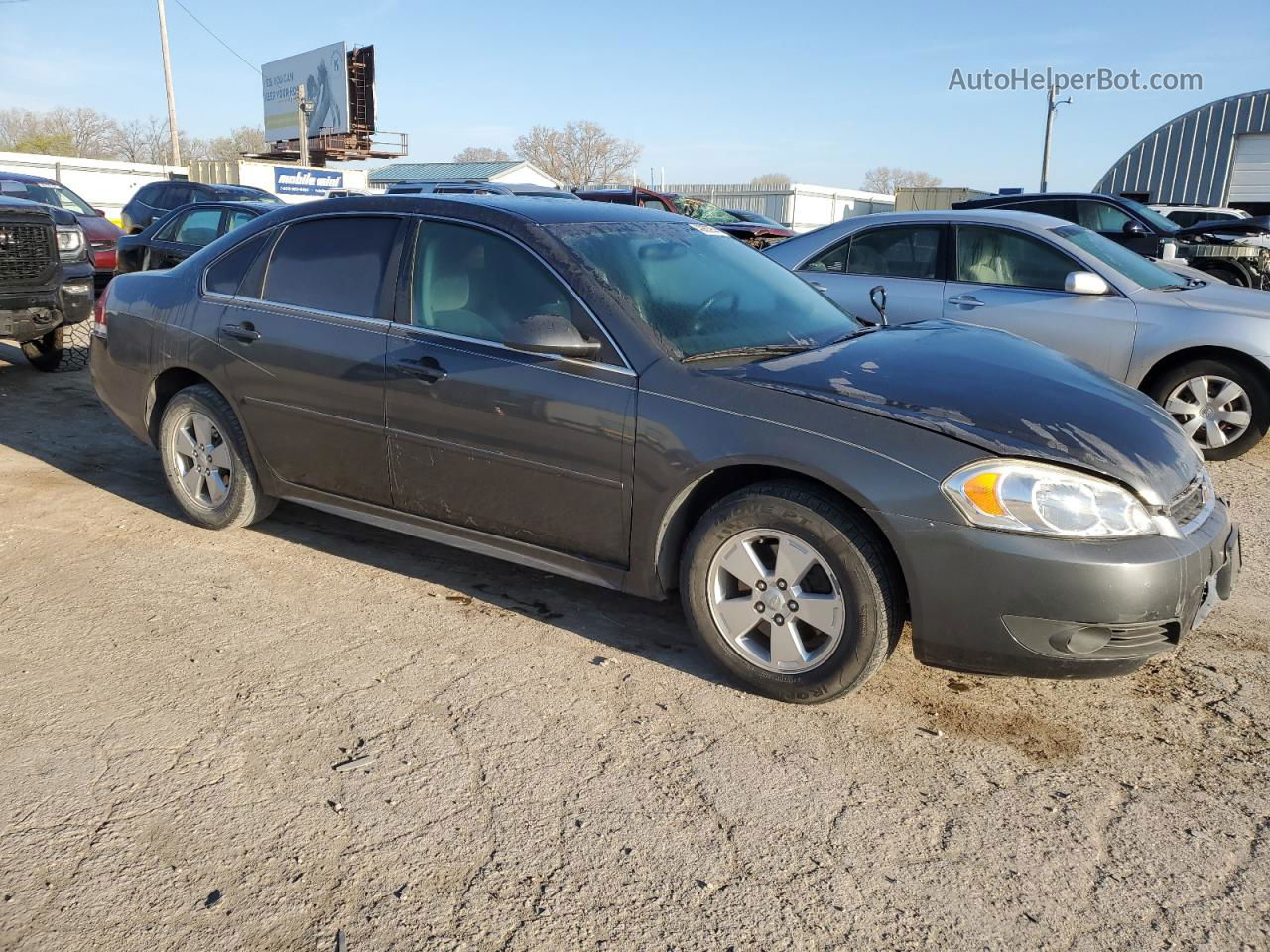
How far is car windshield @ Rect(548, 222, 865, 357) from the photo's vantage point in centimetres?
367

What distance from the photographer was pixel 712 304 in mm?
3875

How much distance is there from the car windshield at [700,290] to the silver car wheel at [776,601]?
752mm

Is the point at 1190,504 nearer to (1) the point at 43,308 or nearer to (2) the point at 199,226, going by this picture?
(1) the point at 43,308

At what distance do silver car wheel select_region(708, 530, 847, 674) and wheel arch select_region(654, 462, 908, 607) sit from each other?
0.18m

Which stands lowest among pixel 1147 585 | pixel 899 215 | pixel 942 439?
pixel 1147 585

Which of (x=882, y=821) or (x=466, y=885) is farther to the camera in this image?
(x=882, y=821)

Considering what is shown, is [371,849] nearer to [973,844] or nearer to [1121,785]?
[973,844]

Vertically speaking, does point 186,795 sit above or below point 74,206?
below

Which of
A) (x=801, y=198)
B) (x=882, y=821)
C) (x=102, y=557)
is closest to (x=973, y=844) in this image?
(x=882, y=821)

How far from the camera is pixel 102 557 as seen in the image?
4.58 m

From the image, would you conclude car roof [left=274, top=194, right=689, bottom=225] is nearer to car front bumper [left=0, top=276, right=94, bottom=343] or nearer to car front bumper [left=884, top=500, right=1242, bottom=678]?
car front bumper [left=884, top=500, right=1242, bottom=678]

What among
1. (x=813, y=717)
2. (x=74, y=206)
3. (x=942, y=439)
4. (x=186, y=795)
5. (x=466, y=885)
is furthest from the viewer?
(x=74, y=206)

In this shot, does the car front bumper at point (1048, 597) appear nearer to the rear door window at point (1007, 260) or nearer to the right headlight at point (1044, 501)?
the right headlight at point (1044, 501)

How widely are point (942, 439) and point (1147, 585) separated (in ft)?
2.30
